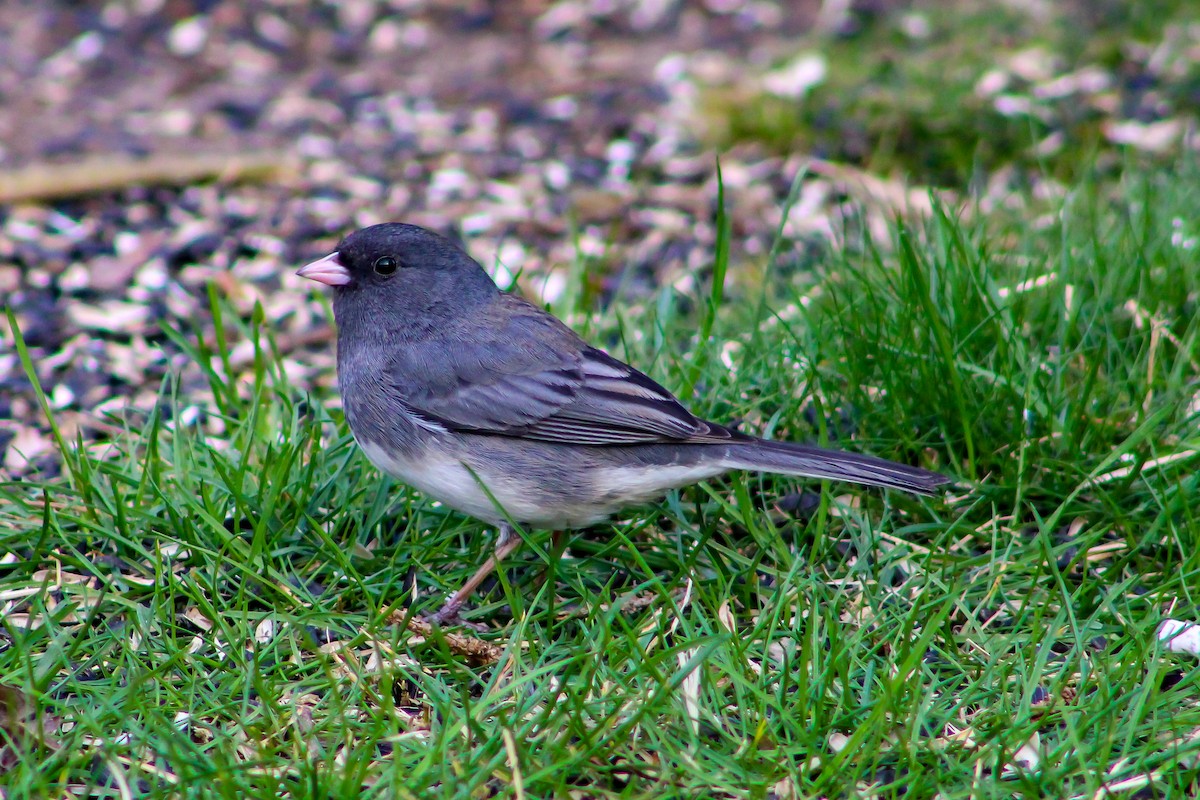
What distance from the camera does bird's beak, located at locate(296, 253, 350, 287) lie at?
9.65 feet

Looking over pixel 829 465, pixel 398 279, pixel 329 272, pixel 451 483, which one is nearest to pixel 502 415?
pixel 451 483

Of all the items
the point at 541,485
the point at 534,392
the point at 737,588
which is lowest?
the point at 737,588

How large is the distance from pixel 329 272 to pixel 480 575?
0.82 meters

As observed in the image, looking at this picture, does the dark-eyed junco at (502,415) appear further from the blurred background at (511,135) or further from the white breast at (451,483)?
the blurred background at (511,135)

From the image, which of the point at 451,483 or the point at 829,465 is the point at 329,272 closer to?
the point at 451,483

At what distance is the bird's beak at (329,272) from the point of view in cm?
294

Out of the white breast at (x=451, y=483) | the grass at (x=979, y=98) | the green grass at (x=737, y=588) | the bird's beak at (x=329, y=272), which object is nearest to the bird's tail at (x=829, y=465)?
the green grass at (x=737, y=588)

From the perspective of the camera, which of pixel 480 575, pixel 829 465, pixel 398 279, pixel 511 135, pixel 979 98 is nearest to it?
pixel 829 465

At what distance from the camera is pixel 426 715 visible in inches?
92.1

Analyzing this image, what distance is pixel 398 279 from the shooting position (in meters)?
2.94

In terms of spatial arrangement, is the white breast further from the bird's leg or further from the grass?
the grass

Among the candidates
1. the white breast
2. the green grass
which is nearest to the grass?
the green grass

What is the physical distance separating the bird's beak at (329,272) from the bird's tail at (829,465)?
3.34 ft

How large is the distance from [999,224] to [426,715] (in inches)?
106
